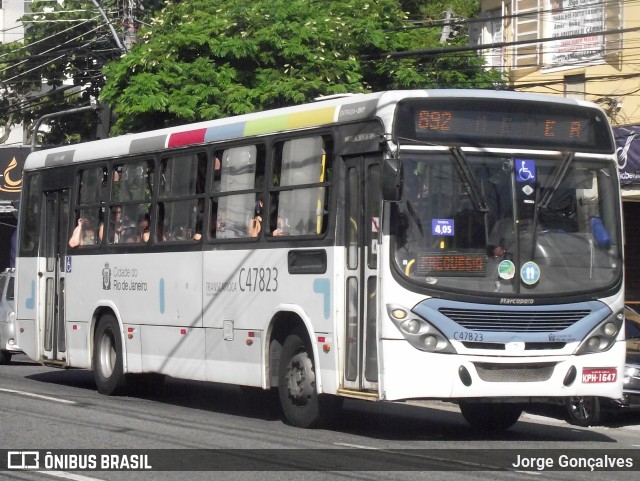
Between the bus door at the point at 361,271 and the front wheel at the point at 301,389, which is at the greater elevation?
the bus door at the point at 361,271

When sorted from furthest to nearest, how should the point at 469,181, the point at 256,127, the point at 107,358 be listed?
the point at 107,358
the point at 256,127
the point at 469,181

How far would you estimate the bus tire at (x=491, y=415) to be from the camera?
12867 mm

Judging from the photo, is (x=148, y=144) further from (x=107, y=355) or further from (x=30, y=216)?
(x=30, y=216)

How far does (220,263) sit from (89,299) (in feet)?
11.0

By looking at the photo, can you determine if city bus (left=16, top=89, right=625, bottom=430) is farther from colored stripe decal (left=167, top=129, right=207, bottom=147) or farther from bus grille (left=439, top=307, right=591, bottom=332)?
colored stripe decal (left=167, top=129, right=207, bottom=147)

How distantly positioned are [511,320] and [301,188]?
262 cm

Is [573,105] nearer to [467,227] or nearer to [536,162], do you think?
[536,162]

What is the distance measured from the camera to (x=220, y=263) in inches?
536

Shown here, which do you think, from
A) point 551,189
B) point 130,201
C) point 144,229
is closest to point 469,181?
point 551,189

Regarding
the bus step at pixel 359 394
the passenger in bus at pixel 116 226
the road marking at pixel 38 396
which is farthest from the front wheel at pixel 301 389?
the passenger in bus at pixel 116 226

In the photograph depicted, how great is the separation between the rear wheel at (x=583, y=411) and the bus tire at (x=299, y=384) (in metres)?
3.57

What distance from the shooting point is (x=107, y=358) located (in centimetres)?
1609

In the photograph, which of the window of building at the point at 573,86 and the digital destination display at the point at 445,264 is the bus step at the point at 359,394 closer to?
the digital destination display at the point at 445,264

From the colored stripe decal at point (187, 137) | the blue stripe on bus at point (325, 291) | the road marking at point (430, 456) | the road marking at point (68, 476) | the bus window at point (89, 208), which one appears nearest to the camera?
the road marking at point (68, 476)
